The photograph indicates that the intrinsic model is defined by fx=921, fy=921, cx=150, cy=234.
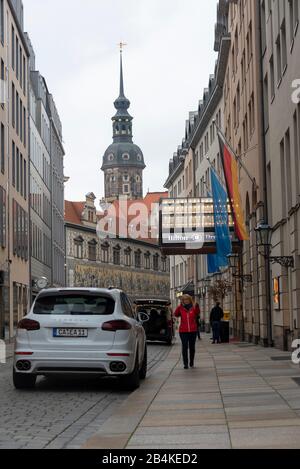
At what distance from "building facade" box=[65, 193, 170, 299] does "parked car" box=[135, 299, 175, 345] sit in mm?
51525

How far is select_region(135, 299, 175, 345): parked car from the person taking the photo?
39.9 metres

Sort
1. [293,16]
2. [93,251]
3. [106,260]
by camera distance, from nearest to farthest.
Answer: [293,16]
[93,251]
[106,260]

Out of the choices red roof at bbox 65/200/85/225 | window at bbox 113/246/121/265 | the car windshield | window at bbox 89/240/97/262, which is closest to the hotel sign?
the car windshield

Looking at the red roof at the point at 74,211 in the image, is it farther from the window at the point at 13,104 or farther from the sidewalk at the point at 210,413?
the sidewalk at the point at 210,413

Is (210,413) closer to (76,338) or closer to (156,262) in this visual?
(76,338)

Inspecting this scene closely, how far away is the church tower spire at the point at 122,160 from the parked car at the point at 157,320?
14558 centimetres

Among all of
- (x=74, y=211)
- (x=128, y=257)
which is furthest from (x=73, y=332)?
(x=128, y=257)

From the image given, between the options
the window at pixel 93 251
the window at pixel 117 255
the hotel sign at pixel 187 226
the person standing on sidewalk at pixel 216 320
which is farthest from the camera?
the window at pixel 117 255

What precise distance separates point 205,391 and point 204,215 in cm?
3544

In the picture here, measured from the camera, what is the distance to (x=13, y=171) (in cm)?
4666

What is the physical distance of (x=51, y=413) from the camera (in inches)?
463

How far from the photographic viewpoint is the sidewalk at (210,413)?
8836mm

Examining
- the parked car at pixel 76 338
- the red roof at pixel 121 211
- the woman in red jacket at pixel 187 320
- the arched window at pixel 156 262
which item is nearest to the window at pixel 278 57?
the woman in red jacket at pixel 187 320

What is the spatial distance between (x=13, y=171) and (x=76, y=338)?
1303 inches
